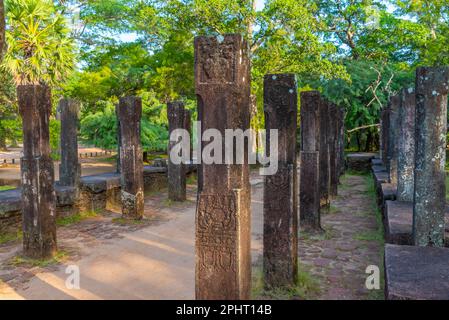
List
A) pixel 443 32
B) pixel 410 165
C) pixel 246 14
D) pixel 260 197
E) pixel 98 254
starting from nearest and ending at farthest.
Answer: pixel 98 254, pixel 410 165, pixel 260 197, pixel 246 14, pixel 443 32

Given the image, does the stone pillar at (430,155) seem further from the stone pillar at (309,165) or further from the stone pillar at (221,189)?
the stone pillar at (309,165)

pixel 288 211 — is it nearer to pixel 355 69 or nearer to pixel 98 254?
pixel 98 254

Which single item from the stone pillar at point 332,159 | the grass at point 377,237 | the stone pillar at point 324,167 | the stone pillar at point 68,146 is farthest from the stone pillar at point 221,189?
the stone pillar at point 332,159

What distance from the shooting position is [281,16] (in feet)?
52.9

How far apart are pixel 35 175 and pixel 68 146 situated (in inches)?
136

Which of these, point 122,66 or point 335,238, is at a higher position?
point 122,66

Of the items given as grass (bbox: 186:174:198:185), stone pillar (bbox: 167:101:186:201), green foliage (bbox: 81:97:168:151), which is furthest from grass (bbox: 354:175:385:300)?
green foliage (bbox: 81:97:168:151)

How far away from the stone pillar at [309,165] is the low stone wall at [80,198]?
4.90 metres

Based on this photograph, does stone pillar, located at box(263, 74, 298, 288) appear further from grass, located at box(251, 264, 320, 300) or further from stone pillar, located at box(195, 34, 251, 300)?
stone pillar, located at box(195, 34, 251, 300)

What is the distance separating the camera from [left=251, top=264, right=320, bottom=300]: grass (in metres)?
4.77

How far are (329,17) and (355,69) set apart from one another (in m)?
5.34

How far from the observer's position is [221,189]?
3465 mm
